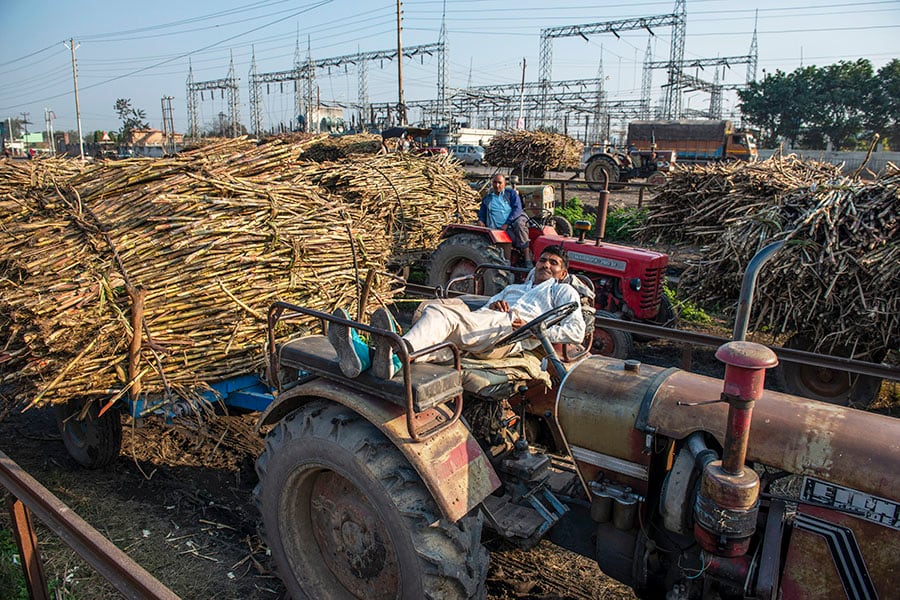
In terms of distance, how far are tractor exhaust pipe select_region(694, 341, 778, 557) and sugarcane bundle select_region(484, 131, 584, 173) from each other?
19.2 meters

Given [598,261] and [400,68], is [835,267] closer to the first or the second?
[598,261]

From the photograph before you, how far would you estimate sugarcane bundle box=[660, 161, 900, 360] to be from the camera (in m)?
5.57

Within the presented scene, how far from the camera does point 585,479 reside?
269 cm

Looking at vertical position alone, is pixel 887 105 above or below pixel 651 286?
above

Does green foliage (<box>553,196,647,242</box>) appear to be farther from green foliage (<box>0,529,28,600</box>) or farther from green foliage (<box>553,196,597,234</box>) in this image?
green foliage (<box>0,529,28,600</box>)

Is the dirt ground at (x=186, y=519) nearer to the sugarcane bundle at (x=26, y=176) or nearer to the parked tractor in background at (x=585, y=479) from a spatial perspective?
the parked tractor in background at (x=585, y=479)

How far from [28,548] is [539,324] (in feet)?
8.27

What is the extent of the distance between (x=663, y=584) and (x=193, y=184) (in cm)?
377

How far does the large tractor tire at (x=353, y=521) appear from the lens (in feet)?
7.98

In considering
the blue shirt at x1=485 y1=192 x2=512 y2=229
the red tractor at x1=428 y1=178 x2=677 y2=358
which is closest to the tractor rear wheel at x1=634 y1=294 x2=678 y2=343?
Result: the red tractor at x1=428 y1=178 x2=677 y2=358

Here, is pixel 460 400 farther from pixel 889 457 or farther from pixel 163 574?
pixel 163 574

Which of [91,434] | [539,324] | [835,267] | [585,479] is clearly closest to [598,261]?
[835,267]

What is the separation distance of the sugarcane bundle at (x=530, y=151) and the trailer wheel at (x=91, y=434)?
17849 millimetres

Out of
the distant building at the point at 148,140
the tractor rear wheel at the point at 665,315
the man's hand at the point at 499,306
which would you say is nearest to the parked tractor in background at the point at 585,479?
the man's hand at the point at 499,306
